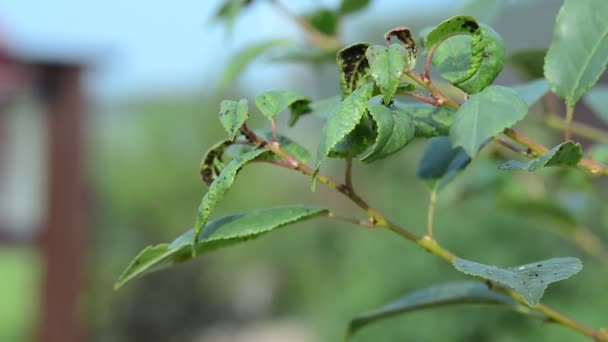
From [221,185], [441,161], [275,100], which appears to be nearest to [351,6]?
[441,161]

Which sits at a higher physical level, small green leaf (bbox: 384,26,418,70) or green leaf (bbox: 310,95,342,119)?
small green leaf (bbox: 384,26,418,70)

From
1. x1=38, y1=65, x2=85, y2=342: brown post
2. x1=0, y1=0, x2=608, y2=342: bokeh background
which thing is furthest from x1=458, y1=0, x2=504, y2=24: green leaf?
x1=38, y1=65, x2=85, y2=342: brown post

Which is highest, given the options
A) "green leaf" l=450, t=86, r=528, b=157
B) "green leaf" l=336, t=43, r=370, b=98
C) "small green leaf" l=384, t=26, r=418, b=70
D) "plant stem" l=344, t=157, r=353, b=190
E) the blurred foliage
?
"small green leaf" l=384, t=26, r=418, b=70

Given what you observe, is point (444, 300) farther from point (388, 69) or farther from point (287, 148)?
point (388, 69)

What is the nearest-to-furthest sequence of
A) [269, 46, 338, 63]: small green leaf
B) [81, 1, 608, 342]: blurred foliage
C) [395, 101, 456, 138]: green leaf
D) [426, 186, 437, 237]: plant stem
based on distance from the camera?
[395, 101, 456, 138]: green leaf
[426, 186, 437, 237]: plant stem
[269, 46, 338, 63]: small green leaf
[81, 1, 608, 342]: blurred foliage

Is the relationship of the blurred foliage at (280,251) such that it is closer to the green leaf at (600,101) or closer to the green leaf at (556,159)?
the green leaf at (600,101)

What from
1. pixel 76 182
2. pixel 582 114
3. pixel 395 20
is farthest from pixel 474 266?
pixel 395 20

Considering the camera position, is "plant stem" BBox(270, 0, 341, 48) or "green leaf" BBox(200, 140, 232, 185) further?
"plant stem" BBox(270, 0, 341, 48)

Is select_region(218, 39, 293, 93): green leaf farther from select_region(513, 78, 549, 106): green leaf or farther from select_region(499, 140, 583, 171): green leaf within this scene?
select_region(499, 140, 583, 171): green leaf
